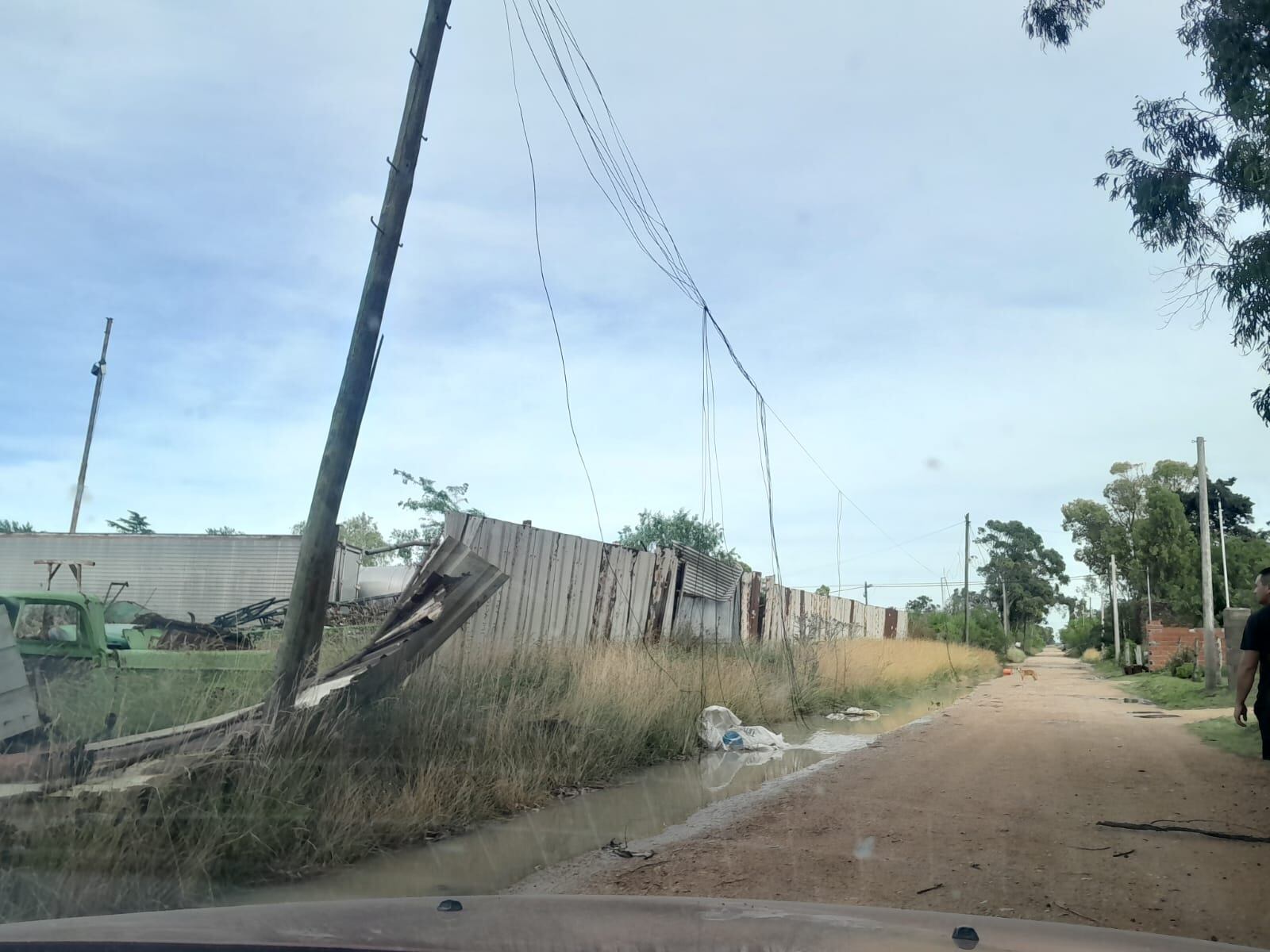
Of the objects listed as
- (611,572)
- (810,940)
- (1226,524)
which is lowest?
(810,940)

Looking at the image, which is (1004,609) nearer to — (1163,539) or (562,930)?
(1163,539)

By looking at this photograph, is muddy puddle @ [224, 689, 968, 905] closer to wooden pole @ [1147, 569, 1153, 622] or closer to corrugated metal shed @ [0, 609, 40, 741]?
corrugated metal shed @ [0, 609, 40, 741]

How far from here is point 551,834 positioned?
282 inches

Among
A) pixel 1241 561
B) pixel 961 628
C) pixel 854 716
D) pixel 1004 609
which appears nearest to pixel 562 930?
pixel 854 716

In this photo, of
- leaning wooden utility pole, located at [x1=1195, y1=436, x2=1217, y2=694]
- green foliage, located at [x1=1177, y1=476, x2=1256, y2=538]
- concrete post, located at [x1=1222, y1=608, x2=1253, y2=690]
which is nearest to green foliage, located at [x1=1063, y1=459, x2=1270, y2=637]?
green foliage, located at [x1=1177, y1=476, x2=1256, y2=538]

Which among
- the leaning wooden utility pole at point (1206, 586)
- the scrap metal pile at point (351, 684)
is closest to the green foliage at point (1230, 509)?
the leaning wooden utility pole at point (1206, 586)

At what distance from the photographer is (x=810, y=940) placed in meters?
2.44

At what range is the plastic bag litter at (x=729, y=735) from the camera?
12.4m

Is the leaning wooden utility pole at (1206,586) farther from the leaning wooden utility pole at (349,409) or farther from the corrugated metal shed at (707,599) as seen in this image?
the leaning wooden utility pole at (349,409)

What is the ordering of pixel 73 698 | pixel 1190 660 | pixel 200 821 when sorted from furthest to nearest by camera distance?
pixel 1190 660, pixel 73 698, pixel 200 821

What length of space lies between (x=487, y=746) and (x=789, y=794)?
8.84 feet

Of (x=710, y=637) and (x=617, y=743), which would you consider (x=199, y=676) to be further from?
(x=710, y=637)

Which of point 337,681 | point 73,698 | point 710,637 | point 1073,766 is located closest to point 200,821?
point 337,681

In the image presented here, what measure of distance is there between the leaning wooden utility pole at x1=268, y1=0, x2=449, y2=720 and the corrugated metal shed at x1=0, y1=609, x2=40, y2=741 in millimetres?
1520
